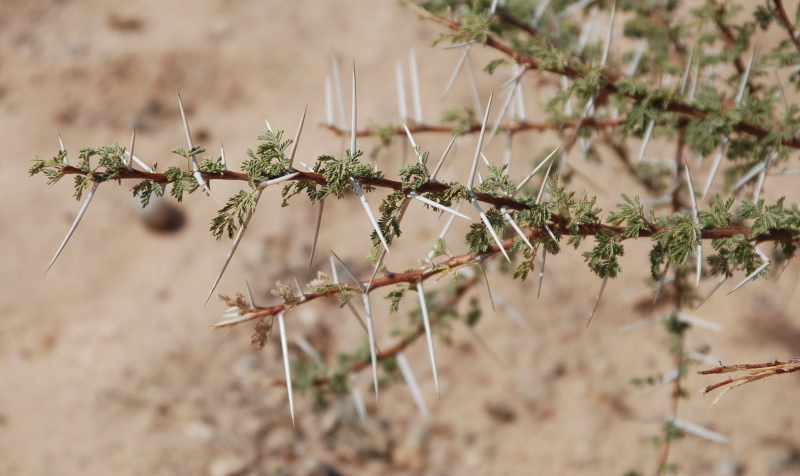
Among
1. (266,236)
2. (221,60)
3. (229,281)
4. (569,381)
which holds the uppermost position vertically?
(221,60)

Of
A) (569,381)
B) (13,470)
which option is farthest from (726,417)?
(13,470)

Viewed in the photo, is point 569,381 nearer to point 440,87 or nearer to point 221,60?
point 440,87

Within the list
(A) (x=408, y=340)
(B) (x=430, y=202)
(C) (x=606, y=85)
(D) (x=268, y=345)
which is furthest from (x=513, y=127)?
(D) (x=268, y=345)

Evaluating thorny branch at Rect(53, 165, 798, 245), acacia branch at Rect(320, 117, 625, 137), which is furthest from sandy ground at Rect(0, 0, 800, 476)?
thorny branch at Rect(53, 165, 798, 245)

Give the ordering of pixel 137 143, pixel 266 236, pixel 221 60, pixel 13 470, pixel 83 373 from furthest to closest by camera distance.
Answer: pixel 221 60 < pixel 137 143 < pixel 266 236 < pixel 83 373 < pixel 13 470

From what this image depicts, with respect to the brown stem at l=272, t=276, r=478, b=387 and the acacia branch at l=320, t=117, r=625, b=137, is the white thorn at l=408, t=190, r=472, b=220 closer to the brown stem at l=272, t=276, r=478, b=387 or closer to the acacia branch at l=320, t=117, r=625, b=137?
the acacia branch at l=320, t=117, r=625, b=137

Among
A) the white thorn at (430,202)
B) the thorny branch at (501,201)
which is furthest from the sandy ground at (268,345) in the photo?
the white thorn at (430,202)

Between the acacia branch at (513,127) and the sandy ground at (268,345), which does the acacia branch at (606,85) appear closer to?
the acacia branch at (513,127)

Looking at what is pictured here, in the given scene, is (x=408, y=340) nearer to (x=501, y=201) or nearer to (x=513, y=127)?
(x=513, y=127)
